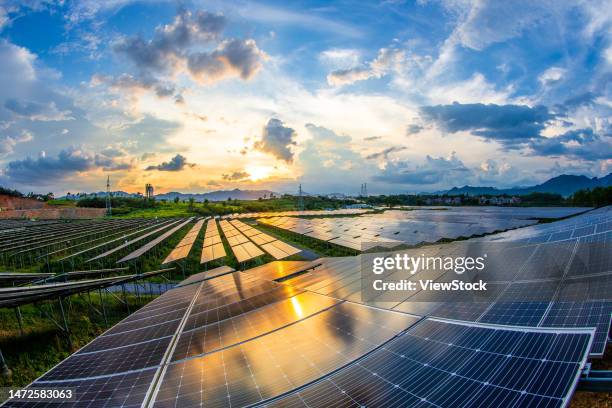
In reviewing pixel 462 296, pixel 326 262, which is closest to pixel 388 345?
pixel 462 296

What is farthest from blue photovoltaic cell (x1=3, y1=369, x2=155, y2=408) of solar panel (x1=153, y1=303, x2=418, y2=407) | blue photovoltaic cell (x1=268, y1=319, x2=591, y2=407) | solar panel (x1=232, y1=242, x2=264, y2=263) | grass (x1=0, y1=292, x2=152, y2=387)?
solar panel (x1=232, y1=242, x2=264, y2=263)

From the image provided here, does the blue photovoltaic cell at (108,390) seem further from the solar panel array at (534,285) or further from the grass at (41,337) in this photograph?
the grass at (41,337)

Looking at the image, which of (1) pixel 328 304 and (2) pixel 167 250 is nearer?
(1) pixel 328 304

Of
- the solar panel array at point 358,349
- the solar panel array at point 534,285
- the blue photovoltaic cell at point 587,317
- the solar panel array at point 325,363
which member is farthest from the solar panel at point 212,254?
the blue photovoltaic cell at point 587,317

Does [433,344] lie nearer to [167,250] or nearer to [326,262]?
[326,262]

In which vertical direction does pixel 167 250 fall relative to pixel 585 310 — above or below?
below

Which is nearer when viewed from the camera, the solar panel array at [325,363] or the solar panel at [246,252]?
the solar panel array at [325,363]

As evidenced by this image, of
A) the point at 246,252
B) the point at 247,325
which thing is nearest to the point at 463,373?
the point at 247,325
